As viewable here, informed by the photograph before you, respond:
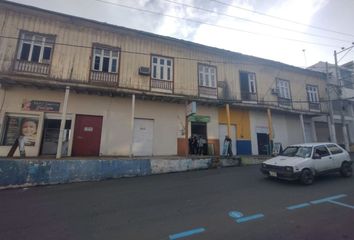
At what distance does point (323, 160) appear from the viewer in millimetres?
8039

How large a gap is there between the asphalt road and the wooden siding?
303 inches

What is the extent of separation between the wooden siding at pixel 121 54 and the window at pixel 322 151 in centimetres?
827

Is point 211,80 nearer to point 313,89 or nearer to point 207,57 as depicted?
point 207,57

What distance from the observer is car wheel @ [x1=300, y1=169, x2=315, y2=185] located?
7.29 m

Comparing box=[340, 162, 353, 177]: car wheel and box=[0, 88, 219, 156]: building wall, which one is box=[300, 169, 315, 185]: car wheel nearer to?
box=[340, 162, 353, 177]: car wheel

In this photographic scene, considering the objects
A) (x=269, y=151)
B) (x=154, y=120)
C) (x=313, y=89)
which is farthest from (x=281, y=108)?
(x=154, y=120)

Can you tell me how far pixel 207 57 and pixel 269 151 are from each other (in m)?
9.91

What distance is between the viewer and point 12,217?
4.79 meters

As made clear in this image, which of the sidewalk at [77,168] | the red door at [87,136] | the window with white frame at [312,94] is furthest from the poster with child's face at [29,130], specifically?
the window with white frame at [312,94]

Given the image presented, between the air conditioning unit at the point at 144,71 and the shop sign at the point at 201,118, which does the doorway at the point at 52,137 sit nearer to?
the air conditioning unit at the point at 144,71

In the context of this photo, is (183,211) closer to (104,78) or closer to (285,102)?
(104,78)

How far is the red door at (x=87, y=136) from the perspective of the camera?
11883 millimetres

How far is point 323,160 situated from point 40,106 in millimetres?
15169

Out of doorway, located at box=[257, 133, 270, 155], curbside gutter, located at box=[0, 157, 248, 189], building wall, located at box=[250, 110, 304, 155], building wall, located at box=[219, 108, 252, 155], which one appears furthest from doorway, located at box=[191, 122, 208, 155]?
doorway, located at box=[257, 133, 270, 155]
